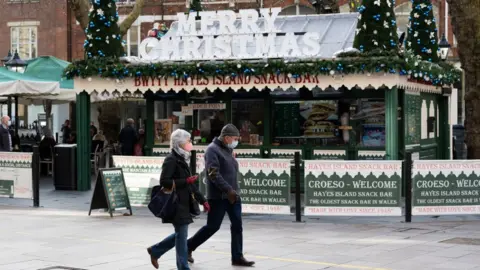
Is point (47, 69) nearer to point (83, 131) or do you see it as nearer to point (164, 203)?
point (83, 131)

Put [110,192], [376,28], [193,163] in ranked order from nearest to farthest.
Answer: [193,163], [110,192], [376,28]

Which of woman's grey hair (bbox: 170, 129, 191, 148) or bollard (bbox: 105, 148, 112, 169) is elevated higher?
woman's grey hair (bbox: 170, 129, 191, 148)

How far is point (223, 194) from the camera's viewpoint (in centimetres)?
984

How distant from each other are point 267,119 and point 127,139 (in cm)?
551

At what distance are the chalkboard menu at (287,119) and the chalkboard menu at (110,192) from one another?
16.3ft

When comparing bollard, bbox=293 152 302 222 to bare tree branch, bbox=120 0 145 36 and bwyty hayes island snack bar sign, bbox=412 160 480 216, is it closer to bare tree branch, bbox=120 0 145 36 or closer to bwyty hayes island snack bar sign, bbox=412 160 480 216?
bwyty hayes island snack bar sign, bbox=412 160 480 216

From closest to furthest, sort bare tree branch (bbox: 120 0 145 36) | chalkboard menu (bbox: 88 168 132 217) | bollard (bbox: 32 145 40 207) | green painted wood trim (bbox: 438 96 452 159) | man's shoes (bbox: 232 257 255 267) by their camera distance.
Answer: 1. man's shoes (bbox: 232 257 255 267)
2. chalkboard menu (bbox: 88 168 132 217)
3. bollard (bbox: 32 145 40 207)
4. green painted wood trim (bbox: 438 96 452 159)
5. bare tree branch (bbox: 120 0 145 36)

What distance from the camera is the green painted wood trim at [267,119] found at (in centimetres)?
1905

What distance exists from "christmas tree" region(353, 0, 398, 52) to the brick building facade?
74.7 feet

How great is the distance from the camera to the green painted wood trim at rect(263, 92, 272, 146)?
62.5 feet

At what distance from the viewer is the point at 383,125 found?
18.3m

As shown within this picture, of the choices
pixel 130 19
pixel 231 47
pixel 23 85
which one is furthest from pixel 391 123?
pixel 130 19

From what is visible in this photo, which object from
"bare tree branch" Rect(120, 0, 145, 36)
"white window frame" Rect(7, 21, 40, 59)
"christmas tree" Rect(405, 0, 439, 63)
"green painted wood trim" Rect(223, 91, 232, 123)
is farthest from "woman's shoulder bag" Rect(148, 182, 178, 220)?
"white window frame" Rect(7, 21, 40, 59)

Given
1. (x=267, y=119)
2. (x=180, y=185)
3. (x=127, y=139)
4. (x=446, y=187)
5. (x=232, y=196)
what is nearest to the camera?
(x=180, y=185)
